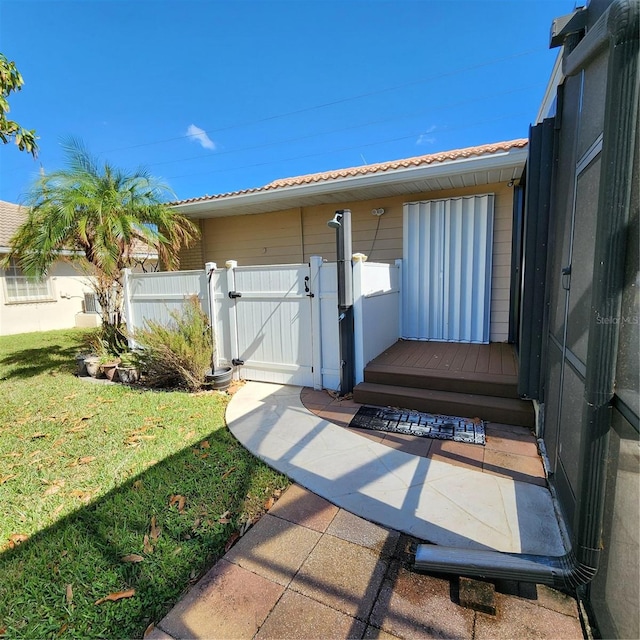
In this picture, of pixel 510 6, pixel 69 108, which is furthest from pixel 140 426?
pixel 69 108

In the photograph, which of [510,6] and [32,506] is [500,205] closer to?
[510,6]

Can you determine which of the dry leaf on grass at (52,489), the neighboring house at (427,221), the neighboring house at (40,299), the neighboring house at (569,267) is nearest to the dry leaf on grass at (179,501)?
the dry leaf on grass at (52,489)

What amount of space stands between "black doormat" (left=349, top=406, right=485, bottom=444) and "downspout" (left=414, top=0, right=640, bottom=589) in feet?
5.70

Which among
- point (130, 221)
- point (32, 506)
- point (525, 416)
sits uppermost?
point (130, 221)

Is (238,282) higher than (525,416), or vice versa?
(238,282)

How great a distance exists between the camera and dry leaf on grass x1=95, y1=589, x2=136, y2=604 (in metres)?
1.72

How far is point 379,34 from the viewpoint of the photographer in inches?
293

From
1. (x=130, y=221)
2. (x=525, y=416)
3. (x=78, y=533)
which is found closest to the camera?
(x=78, y=533)

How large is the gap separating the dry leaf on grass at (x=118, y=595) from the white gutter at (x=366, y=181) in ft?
17.1

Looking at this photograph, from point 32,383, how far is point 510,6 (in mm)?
9529

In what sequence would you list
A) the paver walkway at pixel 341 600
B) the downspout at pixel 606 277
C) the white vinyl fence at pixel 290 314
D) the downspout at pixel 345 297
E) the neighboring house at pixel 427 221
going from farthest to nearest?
the neighboring house at pixel 427 221
the white vinyl fence at pixel 290 314
the downspout at pixel 345 297
the paver walkway at pixel 341 600
the downspout at pixel 606 277

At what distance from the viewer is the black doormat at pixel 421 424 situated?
3.38 m

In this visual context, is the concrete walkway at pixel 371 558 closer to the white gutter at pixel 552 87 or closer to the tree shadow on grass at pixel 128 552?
the tree shadow on grass at pixel 128 552

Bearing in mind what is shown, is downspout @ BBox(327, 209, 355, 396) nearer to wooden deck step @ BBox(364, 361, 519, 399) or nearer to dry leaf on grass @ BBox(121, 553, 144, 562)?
wooden deck step @ BBox(364, 361, 519, 399)
